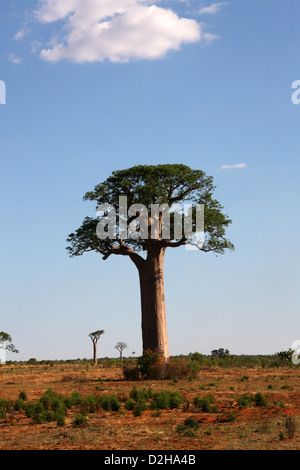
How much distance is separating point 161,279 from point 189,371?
4.48 meters

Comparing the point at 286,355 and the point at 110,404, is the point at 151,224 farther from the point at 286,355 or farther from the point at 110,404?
the point at 286,355

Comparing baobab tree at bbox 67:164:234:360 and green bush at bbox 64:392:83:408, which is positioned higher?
baobab tree at bbox 67:164:234:360

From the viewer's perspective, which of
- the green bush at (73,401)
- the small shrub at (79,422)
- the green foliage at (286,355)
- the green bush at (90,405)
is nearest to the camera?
the small shrub at (79,422)

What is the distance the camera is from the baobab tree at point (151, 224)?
89.1 feet

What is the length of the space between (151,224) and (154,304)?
382 cm

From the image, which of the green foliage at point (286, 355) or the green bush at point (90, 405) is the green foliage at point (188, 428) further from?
the green foliage at point (286, 355)

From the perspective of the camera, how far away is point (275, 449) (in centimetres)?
1062

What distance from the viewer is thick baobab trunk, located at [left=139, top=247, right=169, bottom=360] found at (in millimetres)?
26875

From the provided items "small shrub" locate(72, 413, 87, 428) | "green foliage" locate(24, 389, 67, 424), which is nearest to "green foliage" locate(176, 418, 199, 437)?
"small shrub" locate(72, 413, 87, 428)

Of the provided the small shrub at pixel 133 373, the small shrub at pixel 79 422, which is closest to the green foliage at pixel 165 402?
the small shrub at pixel 79 422

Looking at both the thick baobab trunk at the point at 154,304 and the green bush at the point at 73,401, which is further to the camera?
the thick baobab trunk at the point at 154,304

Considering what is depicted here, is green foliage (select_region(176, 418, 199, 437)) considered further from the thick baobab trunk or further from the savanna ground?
the thick baobab trunk
